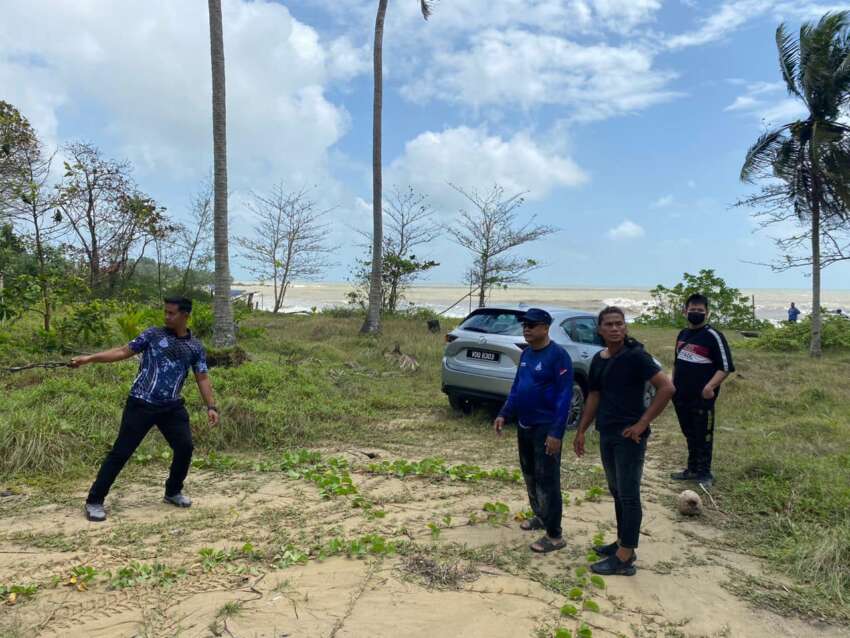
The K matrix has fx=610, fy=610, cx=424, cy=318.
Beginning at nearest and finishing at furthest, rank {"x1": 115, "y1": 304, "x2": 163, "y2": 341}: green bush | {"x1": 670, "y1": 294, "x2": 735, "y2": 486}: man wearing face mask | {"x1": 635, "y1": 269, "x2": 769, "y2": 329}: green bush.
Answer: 1. {"x1": 670, "y1": 294, "x2": 735, "y2": 486}: man wearing face mask
2. {"x1": 115, "y1": 304, "x2": 163, "y2": 341}: green bush
3. {"x1": 635, "y1": 269, "x2": 769, "y2": 329}: green bush

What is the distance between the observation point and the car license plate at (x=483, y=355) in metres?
7.54

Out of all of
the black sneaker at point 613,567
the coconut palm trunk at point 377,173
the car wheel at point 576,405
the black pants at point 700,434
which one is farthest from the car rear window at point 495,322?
the coconut palm trunk at point 377,173

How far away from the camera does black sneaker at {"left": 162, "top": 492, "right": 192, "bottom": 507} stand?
480cm

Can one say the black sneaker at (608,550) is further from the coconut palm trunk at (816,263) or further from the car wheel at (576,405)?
the coconut palm trunk at (816,263)

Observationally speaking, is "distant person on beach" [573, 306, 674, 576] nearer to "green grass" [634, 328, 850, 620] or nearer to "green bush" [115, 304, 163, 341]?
"green grass" [634, 328, 850, 620]

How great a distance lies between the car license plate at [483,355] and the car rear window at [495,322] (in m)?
0.27

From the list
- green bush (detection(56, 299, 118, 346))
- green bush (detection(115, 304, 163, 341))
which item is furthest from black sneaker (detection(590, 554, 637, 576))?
green bush (detection(56, 299, 118, 346))

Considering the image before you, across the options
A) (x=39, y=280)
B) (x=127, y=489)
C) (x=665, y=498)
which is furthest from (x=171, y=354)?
(x=39, y=280)

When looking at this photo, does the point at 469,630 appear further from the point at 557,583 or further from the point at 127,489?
the point at 127,489

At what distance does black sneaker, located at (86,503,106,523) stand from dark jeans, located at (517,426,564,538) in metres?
3.10

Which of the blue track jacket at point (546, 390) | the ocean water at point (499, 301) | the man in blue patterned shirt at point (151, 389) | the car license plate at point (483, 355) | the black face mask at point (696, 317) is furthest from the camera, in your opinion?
the ocean water at point (499, 301)

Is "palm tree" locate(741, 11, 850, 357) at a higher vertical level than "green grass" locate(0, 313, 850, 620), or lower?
higher

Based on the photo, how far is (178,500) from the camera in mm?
4820

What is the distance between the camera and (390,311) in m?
21.5
